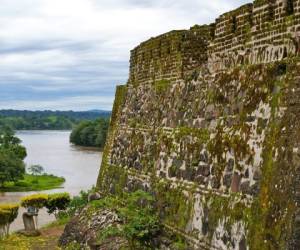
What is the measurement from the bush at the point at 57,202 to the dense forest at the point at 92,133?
72293 mm

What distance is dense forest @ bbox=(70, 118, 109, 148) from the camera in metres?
99.2

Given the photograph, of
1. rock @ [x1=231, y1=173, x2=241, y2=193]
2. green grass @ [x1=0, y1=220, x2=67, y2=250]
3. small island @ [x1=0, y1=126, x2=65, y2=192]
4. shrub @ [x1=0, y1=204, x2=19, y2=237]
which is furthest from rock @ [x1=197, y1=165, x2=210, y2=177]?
small island @ [x1=0, y1=126, x2=65, y2=192]

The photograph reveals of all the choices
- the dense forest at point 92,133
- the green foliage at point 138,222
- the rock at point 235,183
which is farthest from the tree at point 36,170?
the rock at point 235,183

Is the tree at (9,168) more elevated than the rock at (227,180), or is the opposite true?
the rock at (227,180)

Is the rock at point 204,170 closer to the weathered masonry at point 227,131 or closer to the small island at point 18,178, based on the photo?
the weathered masonry at point 227,131

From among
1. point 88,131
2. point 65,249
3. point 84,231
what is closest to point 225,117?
point 84,231

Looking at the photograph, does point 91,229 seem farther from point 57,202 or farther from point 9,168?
point 9,168

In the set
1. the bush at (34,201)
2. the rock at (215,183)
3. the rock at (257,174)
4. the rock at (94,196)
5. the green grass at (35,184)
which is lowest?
the green grass at (35,184)

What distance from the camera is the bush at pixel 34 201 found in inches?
928

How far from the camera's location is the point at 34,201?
2397 centimetres

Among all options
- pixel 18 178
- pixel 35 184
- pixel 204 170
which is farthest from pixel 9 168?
pixel 204 170

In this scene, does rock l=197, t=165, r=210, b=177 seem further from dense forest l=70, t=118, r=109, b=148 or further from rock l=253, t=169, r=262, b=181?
dense forest l=70, t=118, r=109, b=148

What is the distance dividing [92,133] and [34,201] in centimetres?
8206

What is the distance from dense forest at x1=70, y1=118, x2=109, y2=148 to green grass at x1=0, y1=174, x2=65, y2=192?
3548cm
